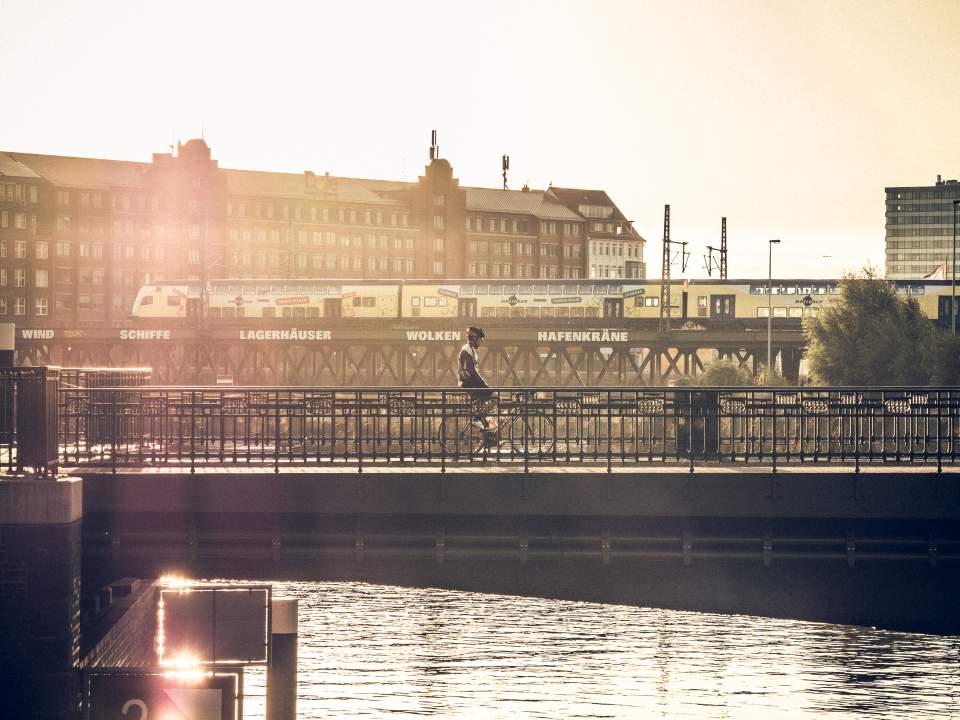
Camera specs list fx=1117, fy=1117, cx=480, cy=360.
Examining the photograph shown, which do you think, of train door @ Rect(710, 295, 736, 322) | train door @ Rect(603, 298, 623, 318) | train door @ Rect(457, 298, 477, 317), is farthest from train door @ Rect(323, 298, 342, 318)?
train door @ Rect(710, 295, 736, 322)

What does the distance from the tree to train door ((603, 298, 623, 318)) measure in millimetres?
14097

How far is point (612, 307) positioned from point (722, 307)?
21.6ft

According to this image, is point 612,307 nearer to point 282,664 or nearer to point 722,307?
point 722,307

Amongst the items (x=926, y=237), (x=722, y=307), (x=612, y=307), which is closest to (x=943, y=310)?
(x=722, y=307)

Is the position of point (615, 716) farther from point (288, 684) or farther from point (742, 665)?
point (288, 684)

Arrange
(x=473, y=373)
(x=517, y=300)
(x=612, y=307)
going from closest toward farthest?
(x=473, y=373) → (x=612, y=307) → (x=517, y=300)

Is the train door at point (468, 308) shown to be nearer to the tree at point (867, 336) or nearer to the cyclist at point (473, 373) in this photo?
the tree at point (867, 336)

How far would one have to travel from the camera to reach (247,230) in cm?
13088

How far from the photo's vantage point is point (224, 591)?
1130 centimetres

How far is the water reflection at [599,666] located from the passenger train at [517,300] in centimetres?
4514

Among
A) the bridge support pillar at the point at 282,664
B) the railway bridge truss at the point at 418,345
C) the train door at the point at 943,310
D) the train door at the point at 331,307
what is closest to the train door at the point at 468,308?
the railway bridge truss at the point at 418,345

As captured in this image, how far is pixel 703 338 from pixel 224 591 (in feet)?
173

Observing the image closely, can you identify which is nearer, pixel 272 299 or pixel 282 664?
pixel 282 664

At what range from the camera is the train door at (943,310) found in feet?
213
